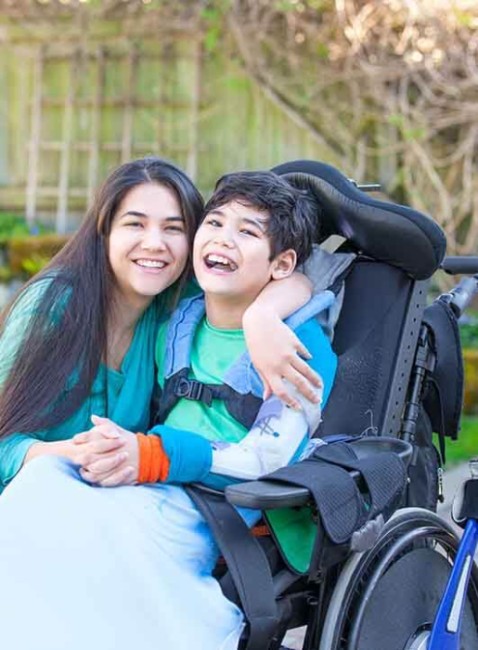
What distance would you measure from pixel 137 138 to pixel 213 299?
6129mm

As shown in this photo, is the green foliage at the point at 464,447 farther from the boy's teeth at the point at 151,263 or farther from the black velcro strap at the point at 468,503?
the boy's teeth at the point at 151,263

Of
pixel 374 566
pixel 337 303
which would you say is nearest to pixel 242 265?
pixel 337 303

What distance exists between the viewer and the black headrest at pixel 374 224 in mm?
2510

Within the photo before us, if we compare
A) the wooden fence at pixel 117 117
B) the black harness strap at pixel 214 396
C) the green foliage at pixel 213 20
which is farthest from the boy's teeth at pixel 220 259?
the wooden fence at pixel 117 117

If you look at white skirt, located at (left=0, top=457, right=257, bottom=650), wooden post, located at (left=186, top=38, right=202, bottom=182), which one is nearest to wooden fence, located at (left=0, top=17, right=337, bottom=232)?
wooden post, located at (left=186, top=38, right=202, bottom=182)

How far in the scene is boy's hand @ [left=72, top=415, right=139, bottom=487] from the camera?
6.81 ft

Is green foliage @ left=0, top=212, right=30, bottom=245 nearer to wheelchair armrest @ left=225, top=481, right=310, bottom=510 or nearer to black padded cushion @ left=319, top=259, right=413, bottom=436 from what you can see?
black padded cushion @ left=319, top=259, right=413, bottom=436

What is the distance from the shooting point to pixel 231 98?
8141 millimetres

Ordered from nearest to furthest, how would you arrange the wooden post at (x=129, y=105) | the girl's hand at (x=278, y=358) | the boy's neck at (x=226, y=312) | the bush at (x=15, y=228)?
the girl's hand at (x=278, y=358) → the boy's neck at (x=226, y=312) → the bush at (x=15, y=228) → the wooden post at (x=129, y=105)

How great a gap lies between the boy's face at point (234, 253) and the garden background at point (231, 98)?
4.71 metres

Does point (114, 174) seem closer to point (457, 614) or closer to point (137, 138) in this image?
point (457, 614)

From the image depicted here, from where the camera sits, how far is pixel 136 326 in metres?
2.63

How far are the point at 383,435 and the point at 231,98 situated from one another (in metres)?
5.92

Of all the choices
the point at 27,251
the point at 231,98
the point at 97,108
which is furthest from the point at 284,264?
the point at 97,108
